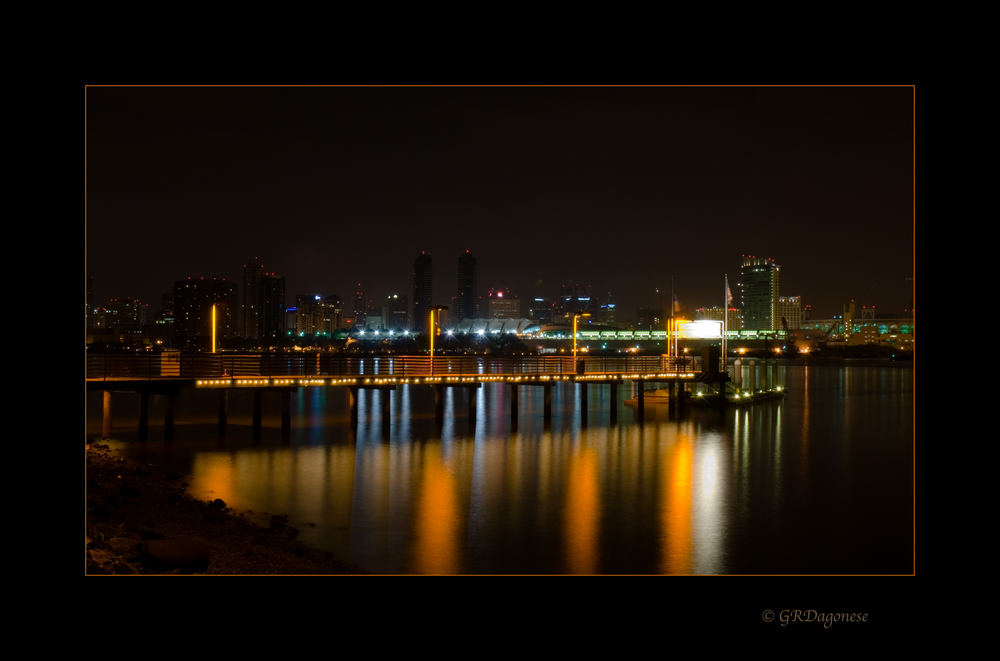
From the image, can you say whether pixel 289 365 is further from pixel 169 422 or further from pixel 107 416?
pixel 107 416

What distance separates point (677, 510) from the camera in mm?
21375

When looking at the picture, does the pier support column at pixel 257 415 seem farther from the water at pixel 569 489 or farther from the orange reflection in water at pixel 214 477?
the orange reflection in water at pixel 214 477

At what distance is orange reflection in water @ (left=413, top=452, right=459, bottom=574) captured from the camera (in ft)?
53.2

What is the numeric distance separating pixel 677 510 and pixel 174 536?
41.4ft

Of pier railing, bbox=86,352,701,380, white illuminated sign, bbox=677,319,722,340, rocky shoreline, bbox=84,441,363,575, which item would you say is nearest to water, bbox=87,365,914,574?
rocky shoreline, bbox=84,441,363,575

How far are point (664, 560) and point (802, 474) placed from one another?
12.4m


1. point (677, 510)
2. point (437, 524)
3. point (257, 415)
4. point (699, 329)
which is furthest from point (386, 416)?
point (699, 329)

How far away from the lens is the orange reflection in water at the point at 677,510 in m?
17.0
